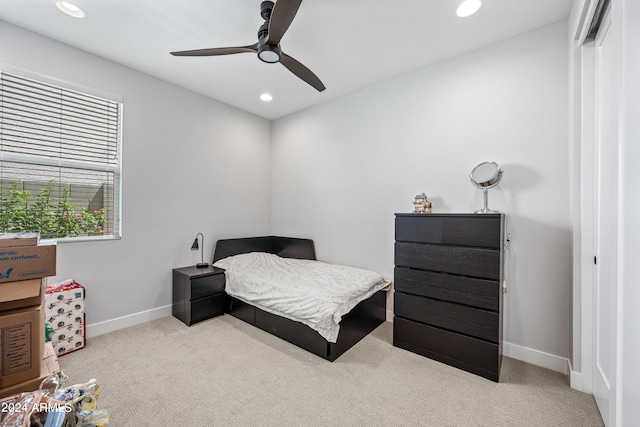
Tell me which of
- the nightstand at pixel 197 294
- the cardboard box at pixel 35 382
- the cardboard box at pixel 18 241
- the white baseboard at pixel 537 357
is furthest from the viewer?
the nightstand at pixel 197 294

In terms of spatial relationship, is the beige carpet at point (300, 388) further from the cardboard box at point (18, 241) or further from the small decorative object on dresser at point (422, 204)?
the small decorative object on dresser at point (422, 204)

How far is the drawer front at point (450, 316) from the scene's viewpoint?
78.0 inches

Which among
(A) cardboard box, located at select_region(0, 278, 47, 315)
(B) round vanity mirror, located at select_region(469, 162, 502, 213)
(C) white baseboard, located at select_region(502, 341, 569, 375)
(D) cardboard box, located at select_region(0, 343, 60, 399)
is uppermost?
(B) round vanity mirror, located at select_region(469, 162, 502, 213)

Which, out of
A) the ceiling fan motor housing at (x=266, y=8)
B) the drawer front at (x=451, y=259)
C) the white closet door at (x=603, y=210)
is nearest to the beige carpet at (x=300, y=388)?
the white closet door at (x=603, y=210)

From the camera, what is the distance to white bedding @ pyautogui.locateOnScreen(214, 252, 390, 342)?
2246 millimetres

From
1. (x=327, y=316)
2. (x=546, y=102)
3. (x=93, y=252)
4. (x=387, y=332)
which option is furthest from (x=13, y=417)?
(x=546, y=102)

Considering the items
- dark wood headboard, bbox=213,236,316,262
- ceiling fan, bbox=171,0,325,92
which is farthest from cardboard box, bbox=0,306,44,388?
dark wood headboard, bbox=213,236,316,262

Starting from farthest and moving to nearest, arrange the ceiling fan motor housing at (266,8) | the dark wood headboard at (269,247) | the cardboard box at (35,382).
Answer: the dark wood headboard at (269,247) → the ceiling fan motor housing at (266,8) → the cardboard box at (35,382)

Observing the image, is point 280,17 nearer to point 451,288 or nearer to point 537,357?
point 451,288

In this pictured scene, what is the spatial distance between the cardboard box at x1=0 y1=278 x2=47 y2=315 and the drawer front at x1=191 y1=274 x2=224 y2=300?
1.58 meters

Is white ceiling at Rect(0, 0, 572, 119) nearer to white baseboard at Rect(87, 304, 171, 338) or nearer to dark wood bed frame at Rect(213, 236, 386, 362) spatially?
dark wood bed frame at Rect(213, 236, 386, 362)

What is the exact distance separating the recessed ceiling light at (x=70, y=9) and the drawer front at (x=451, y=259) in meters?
3.09

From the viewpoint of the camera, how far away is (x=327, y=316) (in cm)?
217

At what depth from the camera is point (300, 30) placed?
7.25ft
